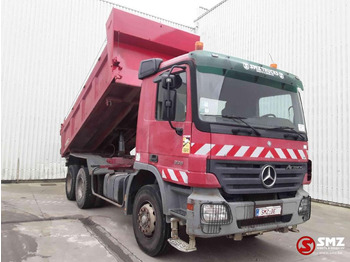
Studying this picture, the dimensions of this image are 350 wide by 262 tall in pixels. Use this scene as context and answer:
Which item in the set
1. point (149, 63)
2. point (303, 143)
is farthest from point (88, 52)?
point (303, 143)

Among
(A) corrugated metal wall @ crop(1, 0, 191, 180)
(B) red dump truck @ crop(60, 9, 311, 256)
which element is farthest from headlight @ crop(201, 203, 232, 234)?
(A) corrugated metal wall @ crop(1, 0, 191, 180)

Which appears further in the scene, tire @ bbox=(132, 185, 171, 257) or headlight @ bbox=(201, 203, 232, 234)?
tire @ bbox=(132, 185, 171, 257)

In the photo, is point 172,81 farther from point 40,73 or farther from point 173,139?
point 40,73

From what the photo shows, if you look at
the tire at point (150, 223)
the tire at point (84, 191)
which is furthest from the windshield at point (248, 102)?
the tire at point (84, 191)

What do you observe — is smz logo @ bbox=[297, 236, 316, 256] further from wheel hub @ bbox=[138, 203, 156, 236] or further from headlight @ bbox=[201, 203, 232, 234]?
wheel hub @ bbox=[138, 203, 156, 236]

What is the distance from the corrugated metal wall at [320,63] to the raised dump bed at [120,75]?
185 inches

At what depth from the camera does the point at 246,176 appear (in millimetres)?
3330

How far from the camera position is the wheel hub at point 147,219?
3742 mm

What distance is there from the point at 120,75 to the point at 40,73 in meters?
7.47

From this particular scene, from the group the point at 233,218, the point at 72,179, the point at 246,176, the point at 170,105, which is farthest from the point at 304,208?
the point at 72,179

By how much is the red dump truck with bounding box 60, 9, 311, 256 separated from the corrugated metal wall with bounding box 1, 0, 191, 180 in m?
7.10

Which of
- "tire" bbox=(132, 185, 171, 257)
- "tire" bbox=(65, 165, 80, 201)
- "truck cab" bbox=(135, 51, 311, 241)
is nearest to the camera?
"truck cab" bbox=(135, 51, 311, 241)

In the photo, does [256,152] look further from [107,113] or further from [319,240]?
[107,113]

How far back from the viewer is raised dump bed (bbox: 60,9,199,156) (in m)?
4.79
